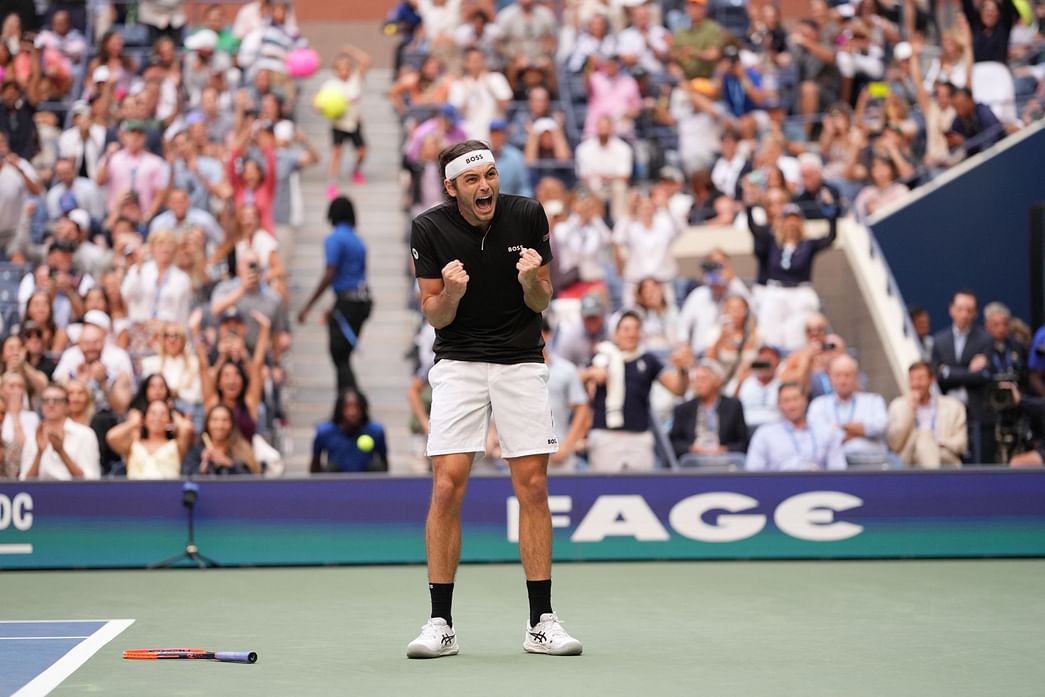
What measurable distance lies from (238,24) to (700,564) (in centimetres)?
1100

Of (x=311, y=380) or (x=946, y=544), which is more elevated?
(x=311, y=380)

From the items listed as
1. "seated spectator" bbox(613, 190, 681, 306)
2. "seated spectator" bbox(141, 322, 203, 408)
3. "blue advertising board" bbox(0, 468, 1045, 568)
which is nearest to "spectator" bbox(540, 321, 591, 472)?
"blue advertising board" bbox(0, 468, 1045, 568)

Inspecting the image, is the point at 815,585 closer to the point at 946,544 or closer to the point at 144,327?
the point at 946,544

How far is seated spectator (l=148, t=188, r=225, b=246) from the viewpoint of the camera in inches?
589

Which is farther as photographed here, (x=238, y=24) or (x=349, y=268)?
(x=238, y=24)

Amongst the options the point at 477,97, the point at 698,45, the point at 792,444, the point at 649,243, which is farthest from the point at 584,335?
the point at 698,45

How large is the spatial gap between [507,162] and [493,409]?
9.26m

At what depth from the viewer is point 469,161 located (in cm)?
704

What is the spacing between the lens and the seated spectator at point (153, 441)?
38.4ft

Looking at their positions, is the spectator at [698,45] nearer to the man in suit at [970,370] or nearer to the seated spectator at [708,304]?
the seated spectator at [708,304]

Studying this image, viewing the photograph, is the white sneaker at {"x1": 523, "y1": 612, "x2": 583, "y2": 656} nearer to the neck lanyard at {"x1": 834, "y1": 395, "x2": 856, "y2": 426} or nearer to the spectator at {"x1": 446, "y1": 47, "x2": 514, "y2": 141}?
the neck lanyard at {"x1": 834, "y1": 395, "x2": 856, "y2": 426}

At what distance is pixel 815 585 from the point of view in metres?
9.73

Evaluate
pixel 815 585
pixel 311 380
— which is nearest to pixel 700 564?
pixel 815 585

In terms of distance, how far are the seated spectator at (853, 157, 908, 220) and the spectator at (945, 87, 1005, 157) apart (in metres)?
0.69
